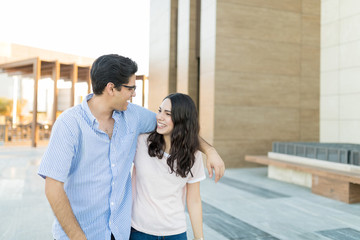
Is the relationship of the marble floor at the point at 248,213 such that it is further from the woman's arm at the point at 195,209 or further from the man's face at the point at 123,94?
the man's face at the point at 123,94

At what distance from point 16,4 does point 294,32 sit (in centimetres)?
1592

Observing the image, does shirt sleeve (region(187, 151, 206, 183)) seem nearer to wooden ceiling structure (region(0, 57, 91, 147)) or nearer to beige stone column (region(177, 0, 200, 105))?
beige stone column (region(177, 0, 200, 105))

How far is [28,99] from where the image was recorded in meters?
23.8

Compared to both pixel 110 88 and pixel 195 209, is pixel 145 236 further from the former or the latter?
pixel 110 88

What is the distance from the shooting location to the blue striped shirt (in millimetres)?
1356

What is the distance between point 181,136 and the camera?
1.76m

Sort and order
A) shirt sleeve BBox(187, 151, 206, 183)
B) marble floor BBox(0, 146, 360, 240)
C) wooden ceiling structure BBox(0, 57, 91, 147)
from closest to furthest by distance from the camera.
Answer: shirt sleeve BBox(187, 151, 206, 183), marble floor BBox(0, 146, 360, 240), wooden ceiling structure BBox(0, 57, 91, 147)

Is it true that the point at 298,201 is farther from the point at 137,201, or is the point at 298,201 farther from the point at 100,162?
the point at 100,162

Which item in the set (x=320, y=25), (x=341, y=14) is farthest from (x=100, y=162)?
(x=320, y=25)

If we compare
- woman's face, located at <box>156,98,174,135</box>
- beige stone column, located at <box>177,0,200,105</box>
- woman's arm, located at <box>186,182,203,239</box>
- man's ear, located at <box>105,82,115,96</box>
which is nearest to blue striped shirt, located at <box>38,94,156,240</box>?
man's ear, located at <box>105,82,115,96</box>

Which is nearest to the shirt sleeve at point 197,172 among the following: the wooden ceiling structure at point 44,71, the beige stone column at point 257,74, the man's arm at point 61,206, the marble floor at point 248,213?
the man's arm at point 61,206

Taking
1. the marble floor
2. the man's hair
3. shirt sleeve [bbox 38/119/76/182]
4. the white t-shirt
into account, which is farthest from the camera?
the marble floor

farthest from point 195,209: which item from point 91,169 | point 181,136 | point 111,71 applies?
point 111,71

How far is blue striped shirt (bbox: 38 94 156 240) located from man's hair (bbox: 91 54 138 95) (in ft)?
0.43
